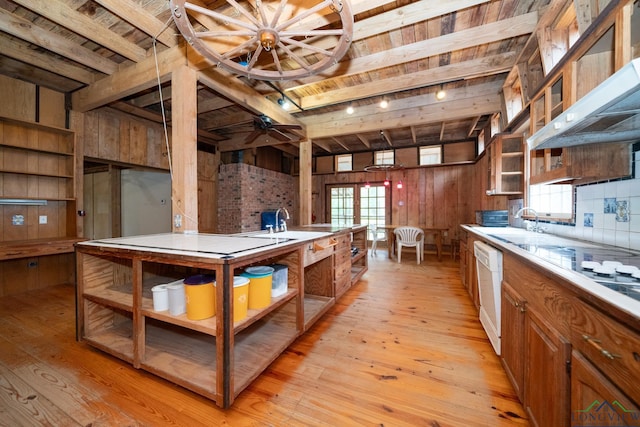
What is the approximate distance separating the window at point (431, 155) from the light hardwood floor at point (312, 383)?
4612 mm

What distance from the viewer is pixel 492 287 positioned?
67.1 inches

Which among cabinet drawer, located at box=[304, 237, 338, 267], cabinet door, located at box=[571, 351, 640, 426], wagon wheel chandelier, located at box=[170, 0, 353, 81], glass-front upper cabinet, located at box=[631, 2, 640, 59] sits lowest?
cabinet door, located at box=[571, 351, 640, 426]

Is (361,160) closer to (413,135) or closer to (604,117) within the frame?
(413,135)

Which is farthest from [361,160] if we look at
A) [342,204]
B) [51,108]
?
[51,108]

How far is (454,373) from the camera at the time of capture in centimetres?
158

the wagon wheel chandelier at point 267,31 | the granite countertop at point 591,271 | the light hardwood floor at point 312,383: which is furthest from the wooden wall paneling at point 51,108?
the granite countertop at point 591,271

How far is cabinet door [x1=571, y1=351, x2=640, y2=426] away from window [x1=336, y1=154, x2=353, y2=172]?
21.0 feet

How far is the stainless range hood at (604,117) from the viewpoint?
0.80 metres

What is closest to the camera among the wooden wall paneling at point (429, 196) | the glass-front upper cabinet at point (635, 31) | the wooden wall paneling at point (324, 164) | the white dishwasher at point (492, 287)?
the glass-front upper cabinet at point (635, 31)

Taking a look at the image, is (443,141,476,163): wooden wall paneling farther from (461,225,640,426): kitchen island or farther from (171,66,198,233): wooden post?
(171,66,198,233): wooden post

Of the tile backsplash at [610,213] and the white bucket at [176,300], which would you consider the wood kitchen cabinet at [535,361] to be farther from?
the white bucket at [176,300]

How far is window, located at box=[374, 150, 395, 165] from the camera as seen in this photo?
6.46 meters

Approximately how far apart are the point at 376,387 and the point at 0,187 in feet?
14.9

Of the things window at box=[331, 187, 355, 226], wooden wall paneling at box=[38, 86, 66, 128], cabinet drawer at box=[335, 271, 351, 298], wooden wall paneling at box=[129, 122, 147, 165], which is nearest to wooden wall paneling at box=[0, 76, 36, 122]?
wooden wall paneling at box=[38, 86, 66, 128]
